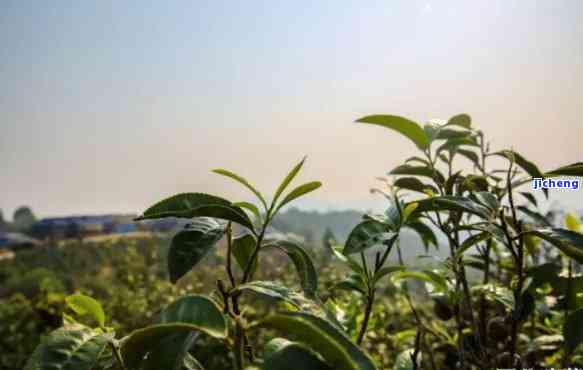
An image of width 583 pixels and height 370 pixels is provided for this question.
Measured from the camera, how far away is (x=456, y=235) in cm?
80

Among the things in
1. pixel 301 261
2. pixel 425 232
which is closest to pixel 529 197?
pixel 425 232

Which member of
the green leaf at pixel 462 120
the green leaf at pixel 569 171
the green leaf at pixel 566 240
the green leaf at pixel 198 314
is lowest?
the green leaf at pixel 198 314

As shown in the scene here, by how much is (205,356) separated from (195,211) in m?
1.81

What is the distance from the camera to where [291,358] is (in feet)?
1.16

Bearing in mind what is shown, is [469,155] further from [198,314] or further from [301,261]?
[198,314]

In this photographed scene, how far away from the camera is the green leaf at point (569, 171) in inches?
26.1

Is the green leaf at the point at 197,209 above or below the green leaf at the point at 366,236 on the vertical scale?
above

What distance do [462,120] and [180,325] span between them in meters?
0.67

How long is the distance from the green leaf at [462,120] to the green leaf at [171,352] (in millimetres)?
623

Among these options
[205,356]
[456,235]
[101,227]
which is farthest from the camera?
[101,227]

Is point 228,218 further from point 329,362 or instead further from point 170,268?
point 329,362

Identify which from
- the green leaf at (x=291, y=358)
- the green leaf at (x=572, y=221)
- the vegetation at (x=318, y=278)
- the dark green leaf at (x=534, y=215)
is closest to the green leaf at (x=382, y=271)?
the vegetation at (x=318, y=278)

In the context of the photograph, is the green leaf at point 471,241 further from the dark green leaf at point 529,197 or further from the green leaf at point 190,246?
the green leaf at point 190,246

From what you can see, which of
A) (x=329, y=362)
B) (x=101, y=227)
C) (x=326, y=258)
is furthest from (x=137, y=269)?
(x=101, y=227)
